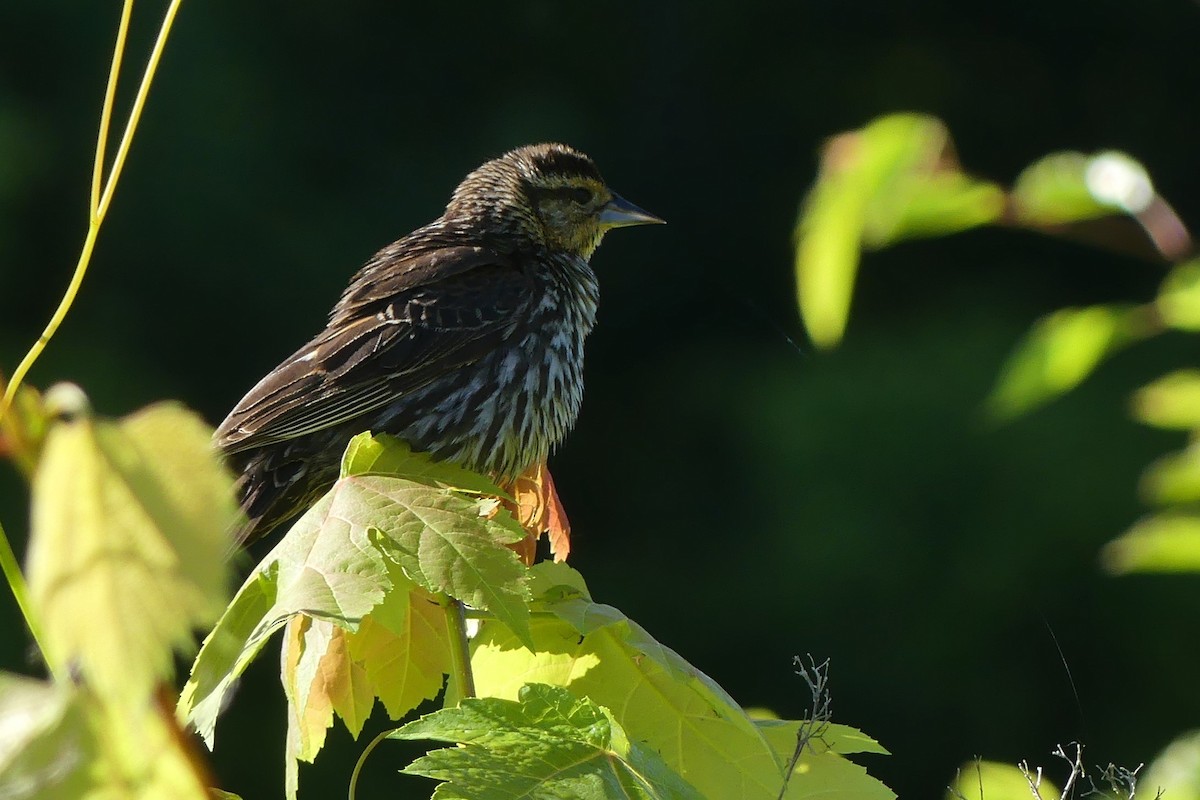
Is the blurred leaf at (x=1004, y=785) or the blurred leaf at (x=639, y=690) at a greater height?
the blurred leaf at (x=639, y=690)

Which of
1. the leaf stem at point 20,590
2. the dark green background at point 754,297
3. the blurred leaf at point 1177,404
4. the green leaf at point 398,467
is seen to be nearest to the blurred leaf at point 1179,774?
the blurred leaf at point 1177,404

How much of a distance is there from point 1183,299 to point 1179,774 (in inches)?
12.5

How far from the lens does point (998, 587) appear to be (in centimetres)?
686

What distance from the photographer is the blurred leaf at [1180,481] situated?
3.52ft

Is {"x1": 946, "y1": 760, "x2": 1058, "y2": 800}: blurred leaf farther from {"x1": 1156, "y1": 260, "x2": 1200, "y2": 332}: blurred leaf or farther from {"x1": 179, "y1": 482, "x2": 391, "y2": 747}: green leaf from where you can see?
{"x1": 179, "y1": 482, "x2": 391, "y2": 747}: green leaf

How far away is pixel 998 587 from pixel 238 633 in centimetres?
635

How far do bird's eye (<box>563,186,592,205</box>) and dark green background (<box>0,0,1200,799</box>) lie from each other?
391 cm

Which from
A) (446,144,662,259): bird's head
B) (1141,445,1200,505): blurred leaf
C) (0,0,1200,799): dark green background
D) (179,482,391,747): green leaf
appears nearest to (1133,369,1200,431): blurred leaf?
(1141,445,1200,505): blurred leaf

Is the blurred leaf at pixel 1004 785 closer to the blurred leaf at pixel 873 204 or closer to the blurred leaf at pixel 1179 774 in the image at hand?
the blurred leaf at pixel 1179 774

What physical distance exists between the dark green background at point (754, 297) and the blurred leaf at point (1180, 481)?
5277 millimetres

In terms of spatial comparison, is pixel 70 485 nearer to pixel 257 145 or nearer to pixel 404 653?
pixel 404 653

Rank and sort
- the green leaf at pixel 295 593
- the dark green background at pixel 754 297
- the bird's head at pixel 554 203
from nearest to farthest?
the green leaf at pixel 295 593 → the bird's head at pixel 554 203 → the dark green background at pixel 754 297

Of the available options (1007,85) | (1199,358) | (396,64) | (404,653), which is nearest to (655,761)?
(404,653)

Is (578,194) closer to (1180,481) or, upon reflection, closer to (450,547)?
(1180,481)
